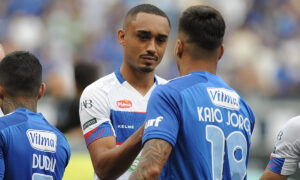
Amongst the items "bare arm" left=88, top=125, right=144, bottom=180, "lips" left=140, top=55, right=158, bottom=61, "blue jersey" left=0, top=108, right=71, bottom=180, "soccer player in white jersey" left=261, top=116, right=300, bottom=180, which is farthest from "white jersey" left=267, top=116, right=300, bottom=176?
"blue jersey" left=0, top=108, right=71, bottom=180

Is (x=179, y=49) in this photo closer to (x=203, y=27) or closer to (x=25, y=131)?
(x=203, y=27)

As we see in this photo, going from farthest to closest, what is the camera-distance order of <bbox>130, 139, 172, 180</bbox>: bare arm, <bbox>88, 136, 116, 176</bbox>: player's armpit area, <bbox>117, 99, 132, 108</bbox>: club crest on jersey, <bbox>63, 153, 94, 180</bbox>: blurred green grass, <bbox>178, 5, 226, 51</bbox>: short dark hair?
<bbox>63, 153, 94, 180</bbox>: blurred green grass
<bbox>117, 99, 132, 108</bbox>: club crest on jersey
<bbox>88, 136, 116, 176</bbox>: player's armpit area
<bbox>178, 5, 226, 51</bbox>: short dark hair
<bbox>130, 139, 172, 180</bbox>: bare arm

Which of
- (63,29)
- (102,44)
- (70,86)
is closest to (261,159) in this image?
(70,86)


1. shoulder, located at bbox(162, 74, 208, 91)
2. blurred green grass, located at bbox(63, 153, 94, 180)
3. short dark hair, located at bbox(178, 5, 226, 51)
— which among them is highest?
short dark hair, located at bbox(178, 5, 226, 51)

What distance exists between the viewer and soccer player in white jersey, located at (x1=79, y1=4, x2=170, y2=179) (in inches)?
190

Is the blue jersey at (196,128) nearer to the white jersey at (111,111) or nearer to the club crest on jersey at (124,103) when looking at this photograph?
the white jersey at (111,111)

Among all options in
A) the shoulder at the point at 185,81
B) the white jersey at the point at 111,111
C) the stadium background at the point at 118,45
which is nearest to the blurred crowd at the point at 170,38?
the stadium background at the point at 118,45

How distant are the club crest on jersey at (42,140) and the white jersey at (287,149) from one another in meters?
1.77

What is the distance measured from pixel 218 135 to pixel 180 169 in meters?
0.31

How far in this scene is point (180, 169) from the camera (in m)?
3.69

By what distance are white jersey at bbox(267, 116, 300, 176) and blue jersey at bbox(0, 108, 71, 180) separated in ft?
5.57

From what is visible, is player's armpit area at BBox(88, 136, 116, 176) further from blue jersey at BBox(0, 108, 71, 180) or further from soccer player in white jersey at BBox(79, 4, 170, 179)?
blue jersey at BBox(0, 108, 71, 180)

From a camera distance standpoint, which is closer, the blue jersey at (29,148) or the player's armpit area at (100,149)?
the blue jersey at (29,148)

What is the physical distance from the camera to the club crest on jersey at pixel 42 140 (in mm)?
4301
